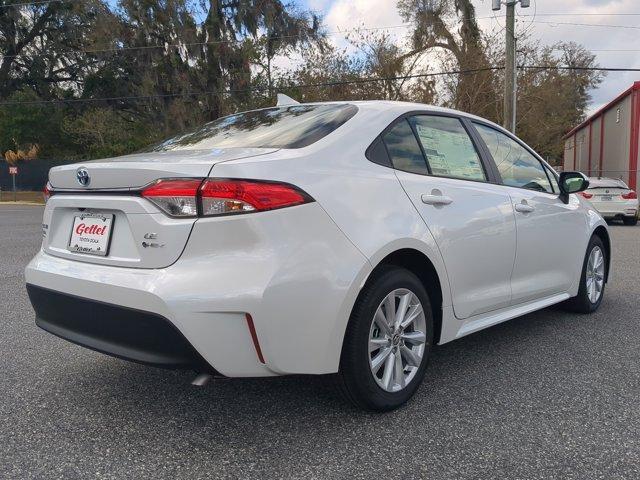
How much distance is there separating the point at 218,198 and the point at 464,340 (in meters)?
2.60

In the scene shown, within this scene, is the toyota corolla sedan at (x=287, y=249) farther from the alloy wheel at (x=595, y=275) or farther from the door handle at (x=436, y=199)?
the alloy wheel at (x=595, y=275)

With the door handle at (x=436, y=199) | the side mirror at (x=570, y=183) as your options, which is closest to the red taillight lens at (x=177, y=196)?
the door handle at (x=436, y=199)

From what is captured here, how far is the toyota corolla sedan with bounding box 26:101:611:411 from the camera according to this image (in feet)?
8.29

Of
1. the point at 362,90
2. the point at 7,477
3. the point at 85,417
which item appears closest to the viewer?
the point at 7,477

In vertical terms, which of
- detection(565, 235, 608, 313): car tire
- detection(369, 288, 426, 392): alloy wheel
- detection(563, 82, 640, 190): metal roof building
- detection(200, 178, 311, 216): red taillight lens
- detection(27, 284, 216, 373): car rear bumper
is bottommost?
detection(563, 82, 640, 190): metal roof building

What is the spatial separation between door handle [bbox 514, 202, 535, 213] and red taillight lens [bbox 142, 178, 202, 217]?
91.5 inches

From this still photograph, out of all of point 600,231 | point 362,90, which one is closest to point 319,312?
point 600,231

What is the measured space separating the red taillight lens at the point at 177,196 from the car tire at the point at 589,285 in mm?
3624

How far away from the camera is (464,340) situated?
14.6ft

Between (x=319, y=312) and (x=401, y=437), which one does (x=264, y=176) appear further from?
(x=401, y=437)

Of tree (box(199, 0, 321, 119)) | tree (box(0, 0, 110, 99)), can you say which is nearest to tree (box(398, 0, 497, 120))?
tree (box(199, 0, 321, 119))

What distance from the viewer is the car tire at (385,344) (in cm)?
284

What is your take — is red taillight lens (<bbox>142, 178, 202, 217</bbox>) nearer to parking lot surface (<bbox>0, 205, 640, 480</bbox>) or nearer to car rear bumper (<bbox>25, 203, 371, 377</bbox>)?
car rear bumper (<bbox>25, 203, 371, 377</bbox>)

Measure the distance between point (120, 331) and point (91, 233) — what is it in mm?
548
